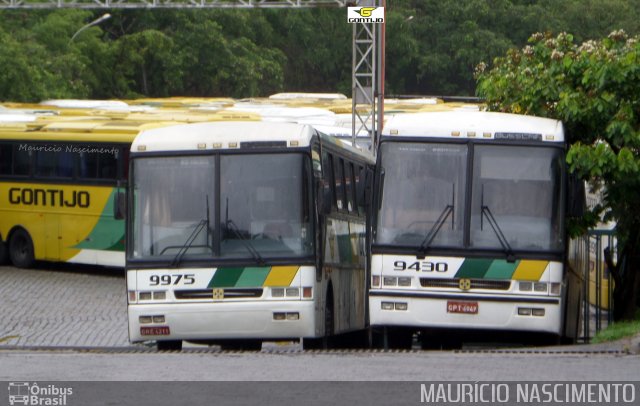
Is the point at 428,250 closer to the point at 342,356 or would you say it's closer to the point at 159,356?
the point at 342,356

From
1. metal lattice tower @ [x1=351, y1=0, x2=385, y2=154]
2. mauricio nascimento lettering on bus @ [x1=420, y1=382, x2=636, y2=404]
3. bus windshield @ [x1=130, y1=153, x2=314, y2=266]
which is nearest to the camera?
mauricio nascimento lettering on bus @ [x1=420, y1=382, x2=636, y2=404]

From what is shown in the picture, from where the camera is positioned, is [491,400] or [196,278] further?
[196,278]

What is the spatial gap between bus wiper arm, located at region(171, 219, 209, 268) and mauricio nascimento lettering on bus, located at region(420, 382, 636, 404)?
4.99 metres

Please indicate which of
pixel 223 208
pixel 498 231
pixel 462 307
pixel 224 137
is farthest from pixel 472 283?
pixel 224 137

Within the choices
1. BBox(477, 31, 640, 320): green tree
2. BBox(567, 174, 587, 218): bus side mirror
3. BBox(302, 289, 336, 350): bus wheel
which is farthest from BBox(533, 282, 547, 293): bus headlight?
BBox(302, 289, 336, 350): bus wheel

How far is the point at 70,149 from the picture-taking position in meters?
25.9

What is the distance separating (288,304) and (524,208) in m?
2.78

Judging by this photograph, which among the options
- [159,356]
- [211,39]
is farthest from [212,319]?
[211,39]

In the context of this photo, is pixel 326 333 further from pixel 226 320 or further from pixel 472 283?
pixel 472 283

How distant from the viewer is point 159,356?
1294cm

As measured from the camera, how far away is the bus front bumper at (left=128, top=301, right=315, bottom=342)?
14266 millimetres

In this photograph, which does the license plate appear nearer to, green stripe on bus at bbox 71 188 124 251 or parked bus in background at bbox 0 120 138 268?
parked bus in background at bbox 0 120 138 268

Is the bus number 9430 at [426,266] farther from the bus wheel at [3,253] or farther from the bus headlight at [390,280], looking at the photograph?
the bus wheel at [3,253]

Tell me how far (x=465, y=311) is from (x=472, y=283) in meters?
0.31
